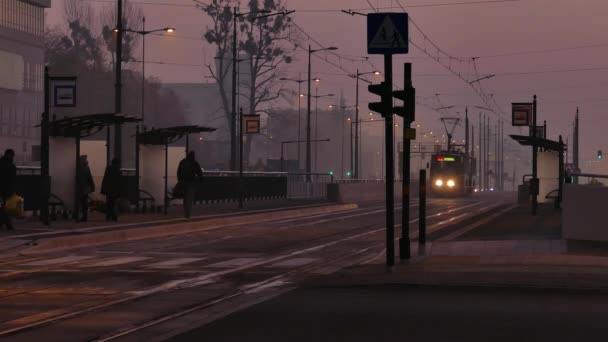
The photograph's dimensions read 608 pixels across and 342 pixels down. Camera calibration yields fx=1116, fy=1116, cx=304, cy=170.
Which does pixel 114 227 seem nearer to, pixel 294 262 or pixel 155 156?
pixel 155 156

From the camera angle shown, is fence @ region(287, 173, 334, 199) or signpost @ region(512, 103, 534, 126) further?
fence @ region(287, 173, 334, 199)

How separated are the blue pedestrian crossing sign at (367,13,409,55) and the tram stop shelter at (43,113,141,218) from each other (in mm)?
12457

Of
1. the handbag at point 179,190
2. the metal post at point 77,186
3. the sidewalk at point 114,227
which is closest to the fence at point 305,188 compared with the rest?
the sidewalk at point 114,227

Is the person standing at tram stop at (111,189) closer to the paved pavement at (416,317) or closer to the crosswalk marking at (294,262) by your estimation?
the crosswalk marking at (294,262)

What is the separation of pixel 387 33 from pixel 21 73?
83.0m

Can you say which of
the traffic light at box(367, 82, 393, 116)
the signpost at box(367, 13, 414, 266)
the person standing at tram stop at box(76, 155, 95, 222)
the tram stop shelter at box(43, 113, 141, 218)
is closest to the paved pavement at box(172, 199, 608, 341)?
the signpost at box(367, 13, 414, 266)

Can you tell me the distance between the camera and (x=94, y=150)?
36938 mm

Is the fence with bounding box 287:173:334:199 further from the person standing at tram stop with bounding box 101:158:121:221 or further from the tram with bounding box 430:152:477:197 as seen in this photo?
the person standing at tram stop with bounding box 101:158:121:221

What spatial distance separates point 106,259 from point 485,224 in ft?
50.3

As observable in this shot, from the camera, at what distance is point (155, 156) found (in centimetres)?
3634

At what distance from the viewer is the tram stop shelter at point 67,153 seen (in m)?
29.5

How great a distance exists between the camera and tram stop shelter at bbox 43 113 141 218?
96.8 feet

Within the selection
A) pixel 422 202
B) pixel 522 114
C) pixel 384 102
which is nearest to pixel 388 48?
pixel 384 102

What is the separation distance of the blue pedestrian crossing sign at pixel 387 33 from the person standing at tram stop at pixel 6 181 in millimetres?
11165
